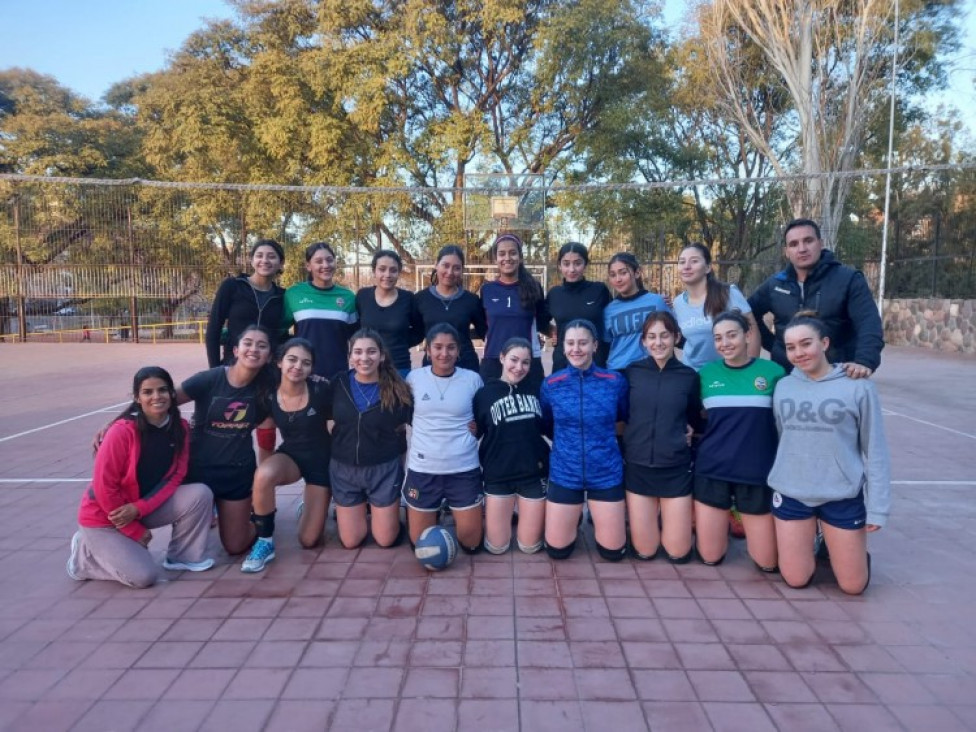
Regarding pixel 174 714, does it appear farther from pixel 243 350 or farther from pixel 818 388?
pixel 818 388

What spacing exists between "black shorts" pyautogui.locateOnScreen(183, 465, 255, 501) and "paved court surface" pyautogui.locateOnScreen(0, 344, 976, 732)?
1.31ft

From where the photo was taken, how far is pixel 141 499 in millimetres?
3617

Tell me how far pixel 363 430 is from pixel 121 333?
2224 centimetres

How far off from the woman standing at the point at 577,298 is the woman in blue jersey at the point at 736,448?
93 centimetres

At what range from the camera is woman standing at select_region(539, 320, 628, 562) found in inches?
152

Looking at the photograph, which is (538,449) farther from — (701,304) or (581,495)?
(701,304)

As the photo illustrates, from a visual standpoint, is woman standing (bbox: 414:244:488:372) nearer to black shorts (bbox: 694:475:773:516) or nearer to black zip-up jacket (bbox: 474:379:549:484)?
black zip-up jacket (bbox: 474:379:549:484)

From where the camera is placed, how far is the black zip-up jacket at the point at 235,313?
4500 millimetres

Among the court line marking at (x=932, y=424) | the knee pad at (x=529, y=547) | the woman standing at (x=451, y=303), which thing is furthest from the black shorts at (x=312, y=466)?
the court line marking at (x=932, y=424)

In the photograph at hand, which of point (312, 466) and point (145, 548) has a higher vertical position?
point (312, 466)

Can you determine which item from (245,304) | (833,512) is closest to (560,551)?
(833,512)

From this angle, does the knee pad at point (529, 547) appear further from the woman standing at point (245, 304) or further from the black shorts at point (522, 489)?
the woman standing at point (245, 304)

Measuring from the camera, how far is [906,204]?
21.1m

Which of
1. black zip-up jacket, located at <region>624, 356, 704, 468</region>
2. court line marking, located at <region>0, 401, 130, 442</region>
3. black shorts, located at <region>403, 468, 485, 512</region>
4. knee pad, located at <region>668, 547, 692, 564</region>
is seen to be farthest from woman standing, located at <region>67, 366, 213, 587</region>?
court line marking, located at <region>0, 401, 130, 442</region>
